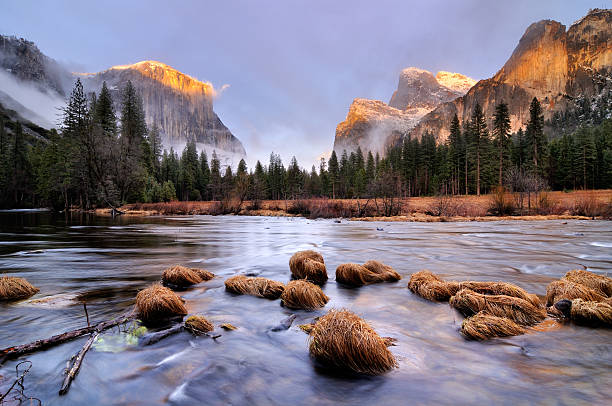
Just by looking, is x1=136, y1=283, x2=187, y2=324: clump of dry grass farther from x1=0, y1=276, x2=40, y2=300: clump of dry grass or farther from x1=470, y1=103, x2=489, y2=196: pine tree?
x1=470, y1=103, x2=489, y2=196: pine tree

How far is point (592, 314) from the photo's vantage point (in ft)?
14.8

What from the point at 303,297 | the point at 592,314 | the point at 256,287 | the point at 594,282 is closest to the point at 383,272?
the point at 303,297

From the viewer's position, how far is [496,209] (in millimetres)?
34281

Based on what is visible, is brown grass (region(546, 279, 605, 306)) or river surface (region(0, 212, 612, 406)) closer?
river surface (region(0, 212, 612, 406))

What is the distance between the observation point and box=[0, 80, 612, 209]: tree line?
4412 cm

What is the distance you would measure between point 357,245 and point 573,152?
9305cm

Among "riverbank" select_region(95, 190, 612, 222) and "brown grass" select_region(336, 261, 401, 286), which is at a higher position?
"riverbank" select_region(95, 190, 612, 222)

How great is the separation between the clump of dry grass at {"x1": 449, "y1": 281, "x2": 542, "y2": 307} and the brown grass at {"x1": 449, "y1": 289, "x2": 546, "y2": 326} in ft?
0.86

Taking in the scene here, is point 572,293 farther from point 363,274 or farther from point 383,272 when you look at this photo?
point 363,274

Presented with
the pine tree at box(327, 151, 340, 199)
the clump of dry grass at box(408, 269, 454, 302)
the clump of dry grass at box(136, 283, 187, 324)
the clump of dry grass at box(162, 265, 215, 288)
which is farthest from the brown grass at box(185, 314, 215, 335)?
the pine tree at box(327, 151, 340, 199)

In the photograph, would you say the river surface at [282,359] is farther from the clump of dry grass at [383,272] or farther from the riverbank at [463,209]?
the riverbank at [463,209]

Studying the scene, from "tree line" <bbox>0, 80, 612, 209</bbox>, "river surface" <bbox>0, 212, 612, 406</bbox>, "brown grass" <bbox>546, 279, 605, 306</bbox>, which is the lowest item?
"river surface" <bbox>0, 212, 612, 406</bbox>

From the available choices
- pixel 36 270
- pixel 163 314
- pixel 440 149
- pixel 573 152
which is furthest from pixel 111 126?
pixel 573 152

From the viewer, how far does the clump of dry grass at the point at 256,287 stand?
6297 millimetres
